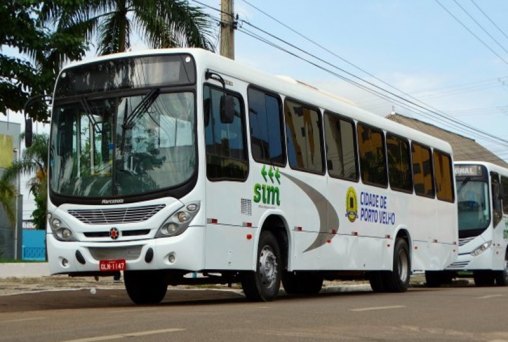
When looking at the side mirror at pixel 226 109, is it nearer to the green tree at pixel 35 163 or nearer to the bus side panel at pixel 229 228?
the bus side panel at pixel 229 228

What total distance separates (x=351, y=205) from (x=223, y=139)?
14.4 feet

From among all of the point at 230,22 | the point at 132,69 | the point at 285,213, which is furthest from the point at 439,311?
the point at 230,22

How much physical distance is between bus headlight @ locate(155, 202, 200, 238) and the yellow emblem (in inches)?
190

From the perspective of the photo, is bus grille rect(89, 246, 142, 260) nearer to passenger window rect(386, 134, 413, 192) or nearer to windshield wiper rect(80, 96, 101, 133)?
windshield wiper rect(80, 96, 101, 133)

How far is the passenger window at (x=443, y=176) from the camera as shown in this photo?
21.2 meters

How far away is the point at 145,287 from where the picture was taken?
579 inches

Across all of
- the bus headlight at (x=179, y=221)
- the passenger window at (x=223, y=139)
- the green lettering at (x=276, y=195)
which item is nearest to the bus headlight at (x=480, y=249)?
the green lettering at (x=276, y=195)

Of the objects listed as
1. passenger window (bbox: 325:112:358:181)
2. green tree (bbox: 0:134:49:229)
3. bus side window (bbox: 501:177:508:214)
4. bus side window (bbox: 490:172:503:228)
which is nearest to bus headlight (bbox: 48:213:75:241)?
passenger window (bbox: 325:112:358:181)

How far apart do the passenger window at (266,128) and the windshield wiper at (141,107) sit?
5.02ft

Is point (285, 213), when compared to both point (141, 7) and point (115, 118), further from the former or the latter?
point (141, 7)

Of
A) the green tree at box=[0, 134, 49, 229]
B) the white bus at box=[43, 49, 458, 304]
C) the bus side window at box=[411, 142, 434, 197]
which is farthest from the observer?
the green tree at box=[0, 134, 49, 229]

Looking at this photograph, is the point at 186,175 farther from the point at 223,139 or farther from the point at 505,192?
the point at 505,192

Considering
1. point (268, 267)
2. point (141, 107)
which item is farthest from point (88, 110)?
point (268, 267)

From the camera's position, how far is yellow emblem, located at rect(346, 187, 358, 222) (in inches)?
649
